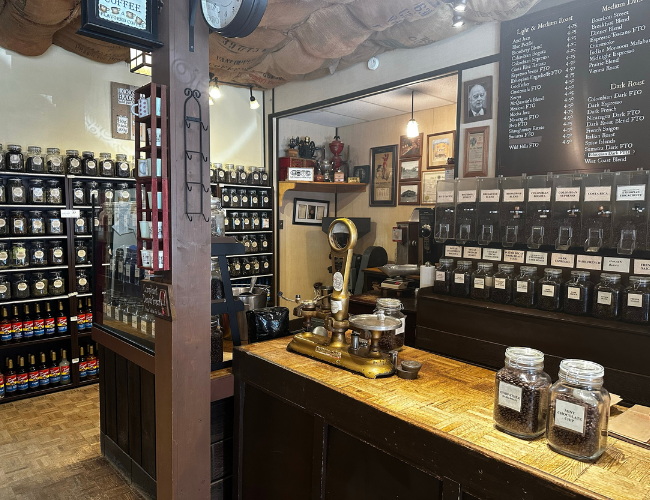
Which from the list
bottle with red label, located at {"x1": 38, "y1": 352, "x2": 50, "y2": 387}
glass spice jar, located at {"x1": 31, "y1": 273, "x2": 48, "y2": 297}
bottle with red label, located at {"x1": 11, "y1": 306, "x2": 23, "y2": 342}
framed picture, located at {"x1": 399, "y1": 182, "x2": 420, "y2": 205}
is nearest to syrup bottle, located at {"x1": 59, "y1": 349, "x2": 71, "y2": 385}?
bottle with red label, located at {"x1": 38, "y1": 352, "x2": 50, "y2": 387}

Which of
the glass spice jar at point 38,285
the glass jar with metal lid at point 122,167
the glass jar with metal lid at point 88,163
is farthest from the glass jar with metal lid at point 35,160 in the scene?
the glass spice jar at point 38,285

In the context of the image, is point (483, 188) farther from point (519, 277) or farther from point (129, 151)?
point (129, 151)

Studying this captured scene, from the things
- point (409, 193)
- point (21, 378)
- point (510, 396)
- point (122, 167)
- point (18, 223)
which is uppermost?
point (122, 167)

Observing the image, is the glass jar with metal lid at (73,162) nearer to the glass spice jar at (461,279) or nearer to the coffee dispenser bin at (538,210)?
the glass spice jar at (461,279)

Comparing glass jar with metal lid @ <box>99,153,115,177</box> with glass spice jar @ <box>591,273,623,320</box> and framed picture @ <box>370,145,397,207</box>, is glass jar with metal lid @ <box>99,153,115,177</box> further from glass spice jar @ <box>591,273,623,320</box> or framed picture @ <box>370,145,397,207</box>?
glass spice jar @ <box>591,273,623,320</box>

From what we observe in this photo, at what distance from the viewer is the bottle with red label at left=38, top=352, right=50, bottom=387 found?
3.97 meters

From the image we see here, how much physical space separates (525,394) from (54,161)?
4115mm

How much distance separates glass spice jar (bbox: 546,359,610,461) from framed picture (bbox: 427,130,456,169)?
4.25m

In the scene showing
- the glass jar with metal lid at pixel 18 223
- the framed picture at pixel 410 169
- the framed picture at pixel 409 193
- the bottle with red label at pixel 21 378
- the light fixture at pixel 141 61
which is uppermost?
the light fixture at pixel 141 61

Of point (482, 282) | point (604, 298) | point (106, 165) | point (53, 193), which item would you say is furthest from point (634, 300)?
point (53, 193)

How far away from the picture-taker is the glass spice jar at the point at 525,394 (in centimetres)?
117

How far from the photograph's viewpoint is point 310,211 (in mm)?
6070

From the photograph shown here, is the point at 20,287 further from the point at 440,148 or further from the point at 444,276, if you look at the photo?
the point at 440,148

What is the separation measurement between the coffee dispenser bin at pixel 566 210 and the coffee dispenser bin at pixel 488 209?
1.15 feet
